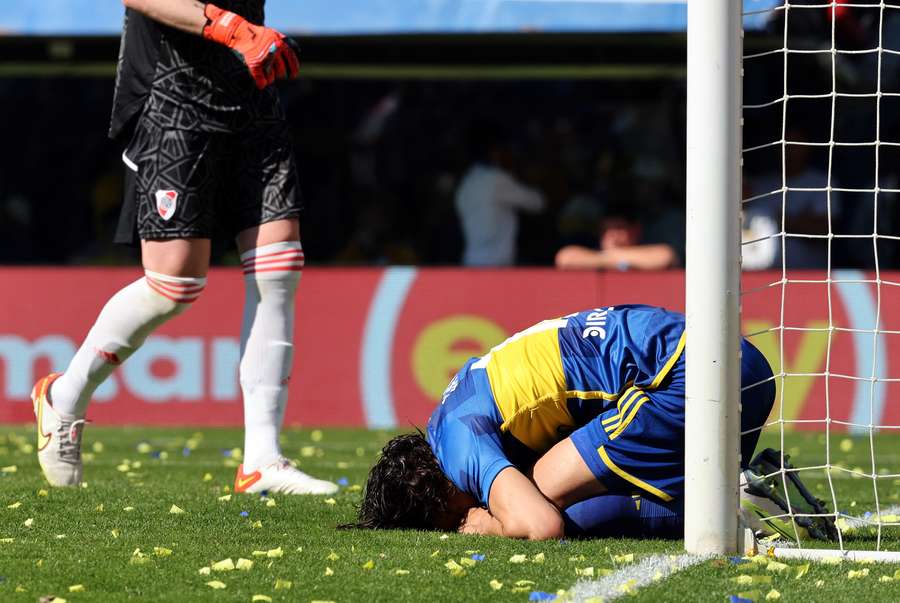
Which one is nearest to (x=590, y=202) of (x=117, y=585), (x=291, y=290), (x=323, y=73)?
(x=323, y=73)

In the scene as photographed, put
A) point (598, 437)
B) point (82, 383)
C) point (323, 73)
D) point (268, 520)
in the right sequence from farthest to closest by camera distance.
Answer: point (323, 73) → point (82, 383) → point (268, 520) → point (598, 437)

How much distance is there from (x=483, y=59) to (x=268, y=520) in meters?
9.49

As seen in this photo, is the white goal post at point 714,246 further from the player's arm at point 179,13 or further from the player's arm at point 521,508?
the player's arm at point 179,13

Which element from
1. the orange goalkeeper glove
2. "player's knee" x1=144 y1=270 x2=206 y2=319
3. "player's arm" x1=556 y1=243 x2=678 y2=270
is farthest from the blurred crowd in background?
the orange goalkeeper glove

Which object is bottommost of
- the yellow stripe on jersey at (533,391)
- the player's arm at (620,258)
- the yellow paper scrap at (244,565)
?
the yellow paper scrap at (244,565)

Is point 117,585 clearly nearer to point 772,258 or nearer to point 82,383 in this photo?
point 82,383

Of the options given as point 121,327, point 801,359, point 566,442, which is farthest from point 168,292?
point 801,359

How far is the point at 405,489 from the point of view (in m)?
4.47

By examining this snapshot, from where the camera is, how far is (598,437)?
4258mm

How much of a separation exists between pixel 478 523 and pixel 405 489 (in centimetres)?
→ 25

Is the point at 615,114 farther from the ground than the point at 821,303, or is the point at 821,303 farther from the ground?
→ the point at 615,114

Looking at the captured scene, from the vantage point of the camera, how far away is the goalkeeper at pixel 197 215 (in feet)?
17.5

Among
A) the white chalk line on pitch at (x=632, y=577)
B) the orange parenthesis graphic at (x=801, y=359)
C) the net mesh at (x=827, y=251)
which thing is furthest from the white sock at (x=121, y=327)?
the orange parenthesis graphic at (x=801, y=359)

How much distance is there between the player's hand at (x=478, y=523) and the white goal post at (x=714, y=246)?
771mm
